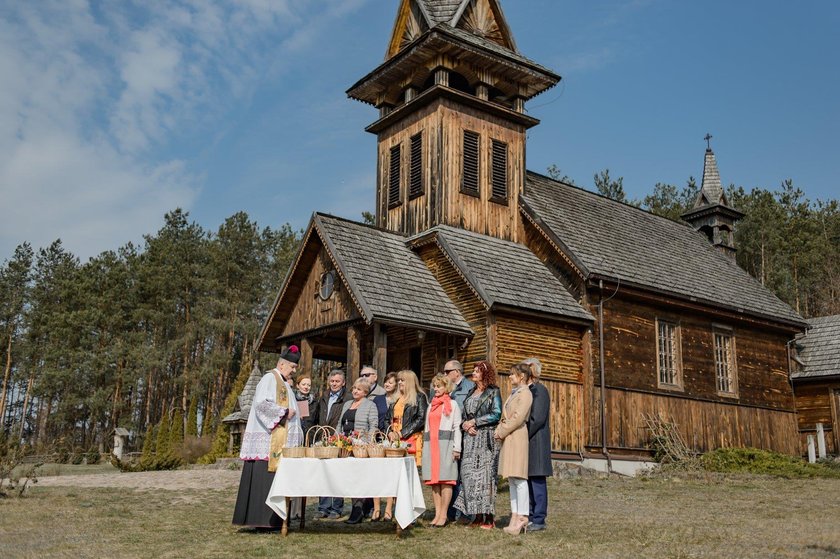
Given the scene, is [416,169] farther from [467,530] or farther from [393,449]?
[467,530]

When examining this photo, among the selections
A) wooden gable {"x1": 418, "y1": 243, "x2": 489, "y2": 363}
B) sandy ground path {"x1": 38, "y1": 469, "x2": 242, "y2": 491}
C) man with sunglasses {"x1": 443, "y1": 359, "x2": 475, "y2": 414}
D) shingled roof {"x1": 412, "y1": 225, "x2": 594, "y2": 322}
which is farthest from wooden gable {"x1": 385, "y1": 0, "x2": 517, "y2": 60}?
man with sunglasses {"x1": 443, "y1": 359, "x2": 475, "y2": 414}

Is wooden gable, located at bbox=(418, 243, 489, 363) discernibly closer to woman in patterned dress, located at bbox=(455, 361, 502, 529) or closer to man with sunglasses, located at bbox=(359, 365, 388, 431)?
man with sunglasses, located at bbox=(359, 365, 388, 431)

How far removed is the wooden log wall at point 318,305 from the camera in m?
18.1

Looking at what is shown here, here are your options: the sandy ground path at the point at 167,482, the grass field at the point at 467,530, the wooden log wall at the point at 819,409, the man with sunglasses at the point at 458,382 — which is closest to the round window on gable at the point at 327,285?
the sandy ground path at the point at 167,482

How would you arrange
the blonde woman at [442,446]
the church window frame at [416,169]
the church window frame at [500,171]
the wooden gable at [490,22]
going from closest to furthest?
the blonde woman at [442,446] → the church window frame at [416,169] → the church window frame at [500,171] → the wooden gable at [490,22]

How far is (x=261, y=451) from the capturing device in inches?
348

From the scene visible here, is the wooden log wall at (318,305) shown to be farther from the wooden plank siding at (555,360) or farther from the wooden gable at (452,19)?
the wooden gable at (452,19)

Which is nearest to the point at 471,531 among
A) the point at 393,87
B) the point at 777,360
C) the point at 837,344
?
the point at 393,87

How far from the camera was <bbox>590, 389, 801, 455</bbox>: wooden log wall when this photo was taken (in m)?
19.0

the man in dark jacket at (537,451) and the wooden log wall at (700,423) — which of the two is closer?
the man in dark jacket at (537,451)

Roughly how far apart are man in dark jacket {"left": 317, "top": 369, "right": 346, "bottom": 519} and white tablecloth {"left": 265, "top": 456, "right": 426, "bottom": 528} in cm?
178

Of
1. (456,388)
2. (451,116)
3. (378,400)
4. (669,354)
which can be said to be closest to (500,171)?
(451,116)

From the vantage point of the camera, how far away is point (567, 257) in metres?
19.5

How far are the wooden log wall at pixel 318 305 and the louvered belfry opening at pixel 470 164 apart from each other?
13.6 feet
